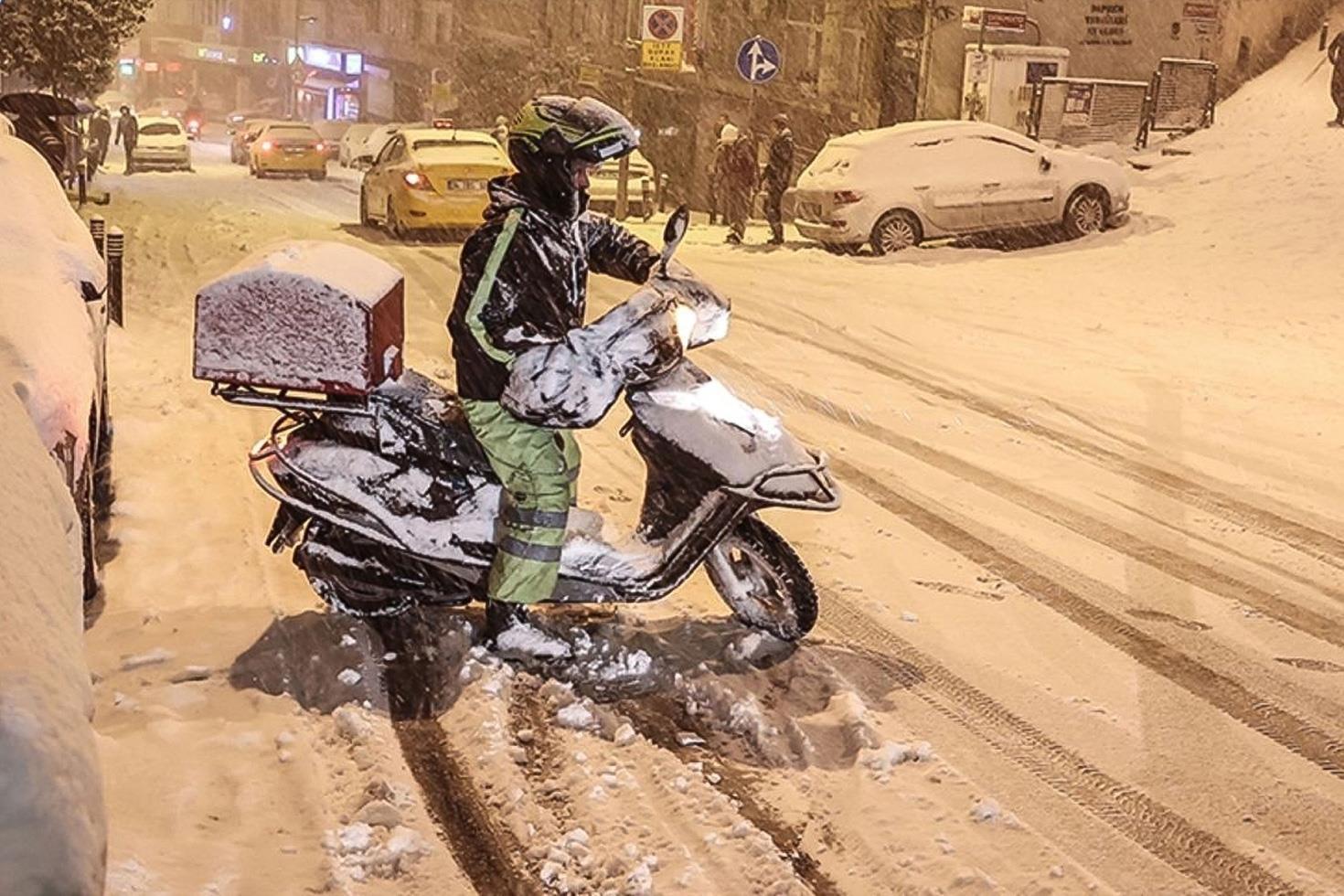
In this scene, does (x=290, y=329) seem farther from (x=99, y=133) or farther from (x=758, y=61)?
(x=99, y=133)

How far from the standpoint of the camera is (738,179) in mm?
22125

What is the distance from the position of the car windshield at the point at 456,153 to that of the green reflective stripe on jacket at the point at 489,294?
1499 cm

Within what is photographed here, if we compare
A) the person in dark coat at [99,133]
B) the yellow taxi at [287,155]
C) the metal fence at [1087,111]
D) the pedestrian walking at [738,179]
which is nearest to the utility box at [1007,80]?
the metal fence at [1087,111]

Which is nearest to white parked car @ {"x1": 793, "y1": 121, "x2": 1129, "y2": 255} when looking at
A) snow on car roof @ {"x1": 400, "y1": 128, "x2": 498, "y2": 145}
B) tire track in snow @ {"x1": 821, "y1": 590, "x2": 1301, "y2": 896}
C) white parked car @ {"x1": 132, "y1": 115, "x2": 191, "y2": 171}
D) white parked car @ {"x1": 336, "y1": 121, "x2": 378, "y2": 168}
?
snow on car roof @ {"x1": 400, "y1": 128, "x2": 498, "y2": 145}

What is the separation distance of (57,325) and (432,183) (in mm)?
14073

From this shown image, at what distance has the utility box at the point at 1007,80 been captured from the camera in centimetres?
2553

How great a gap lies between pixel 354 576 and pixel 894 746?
2.16 m

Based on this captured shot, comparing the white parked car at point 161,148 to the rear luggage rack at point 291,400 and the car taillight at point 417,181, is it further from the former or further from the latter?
the rear luggage rack at point 291,400

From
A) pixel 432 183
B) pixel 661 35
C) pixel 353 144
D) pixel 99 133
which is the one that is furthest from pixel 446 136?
Answer: pixel 353 144

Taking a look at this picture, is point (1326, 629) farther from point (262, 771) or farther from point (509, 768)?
point (262, 771)

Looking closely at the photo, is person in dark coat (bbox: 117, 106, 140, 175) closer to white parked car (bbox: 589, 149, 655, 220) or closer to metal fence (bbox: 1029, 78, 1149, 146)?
white parked car (bbox: 589, 149, 655, 220)

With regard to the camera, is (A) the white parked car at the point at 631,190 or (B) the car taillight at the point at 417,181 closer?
(B) the car taillight at the point at 417,181

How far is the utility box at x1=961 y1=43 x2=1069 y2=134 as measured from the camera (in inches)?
1005

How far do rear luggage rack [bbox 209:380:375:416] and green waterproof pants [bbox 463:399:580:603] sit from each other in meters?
0.43
